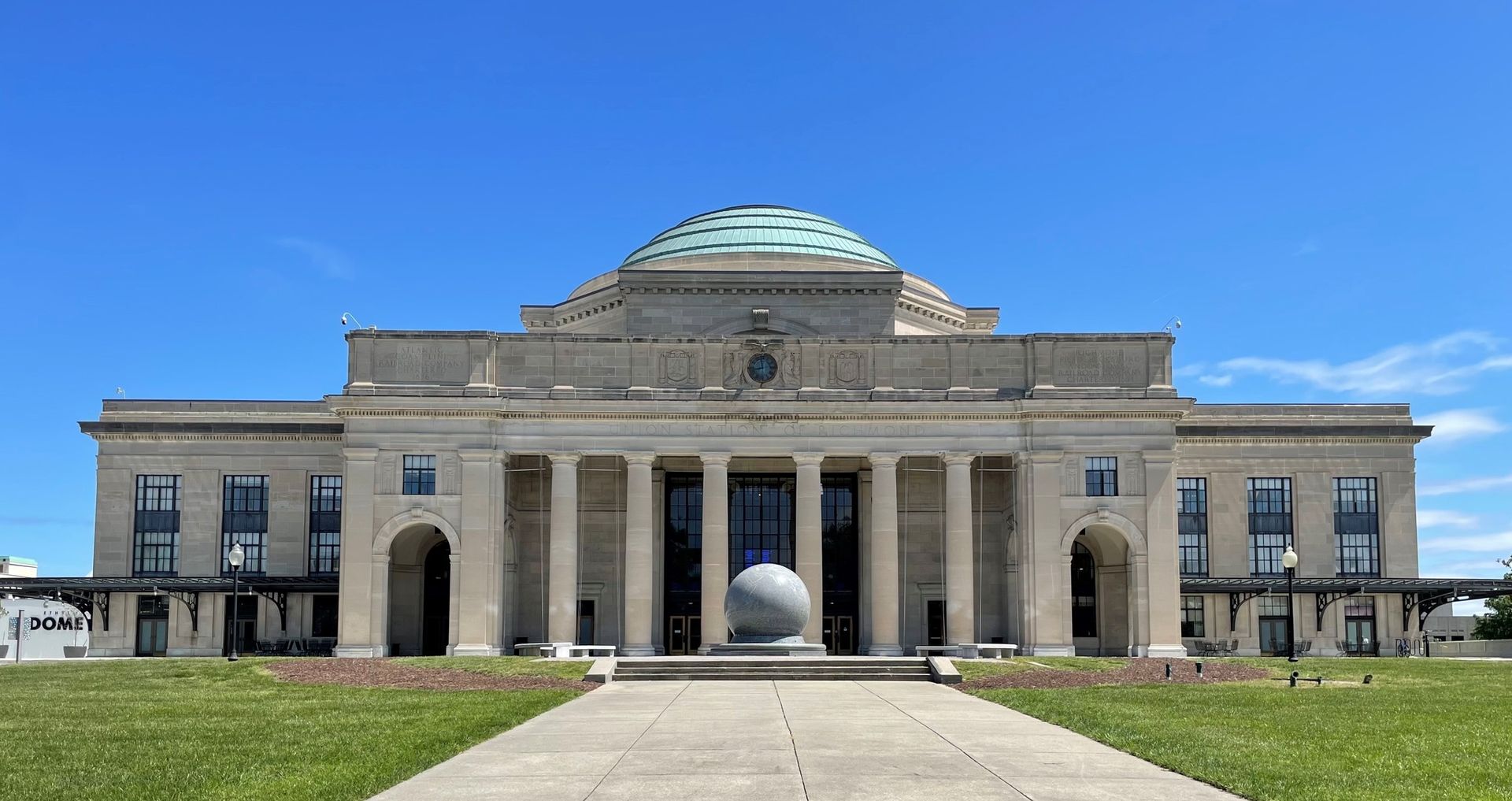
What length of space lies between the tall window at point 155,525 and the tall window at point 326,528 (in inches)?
281

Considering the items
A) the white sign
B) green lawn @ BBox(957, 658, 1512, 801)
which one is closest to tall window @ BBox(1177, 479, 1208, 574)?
green lawn @ BBox(957, 658, 1512, 801)

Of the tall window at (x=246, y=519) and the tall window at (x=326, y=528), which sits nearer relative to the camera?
the tall window at (x=326, y=528)

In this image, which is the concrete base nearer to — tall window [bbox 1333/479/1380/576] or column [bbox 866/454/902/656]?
column [bbox 866/454/902/656]

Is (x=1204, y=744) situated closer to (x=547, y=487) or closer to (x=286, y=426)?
(x=547, y=487)

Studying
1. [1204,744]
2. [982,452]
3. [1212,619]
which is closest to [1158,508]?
[982,452]

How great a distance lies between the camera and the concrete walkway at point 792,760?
55.6ft

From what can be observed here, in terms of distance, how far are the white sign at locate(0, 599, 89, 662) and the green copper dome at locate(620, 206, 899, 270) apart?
1511 inches

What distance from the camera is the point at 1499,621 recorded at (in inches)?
3548

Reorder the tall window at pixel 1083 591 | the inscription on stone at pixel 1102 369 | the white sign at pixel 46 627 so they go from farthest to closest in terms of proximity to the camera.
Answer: the white sign at pixel 46 627 < the tall window at pixel 1083 591 < the inscription on stone at pixel 1102 369

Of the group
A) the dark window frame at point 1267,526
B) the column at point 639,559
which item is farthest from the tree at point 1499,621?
the column at point 639,559

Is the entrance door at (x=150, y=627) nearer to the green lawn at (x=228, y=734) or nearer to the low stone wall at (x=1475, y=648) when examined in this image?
the green lawn at (x=228, y=734)

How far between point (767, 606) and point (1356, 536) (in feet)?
137

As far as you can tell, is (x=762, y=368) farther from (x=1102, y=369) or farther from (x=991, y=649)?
(x=991, y=649)

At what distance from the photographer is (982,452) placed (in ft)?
210
